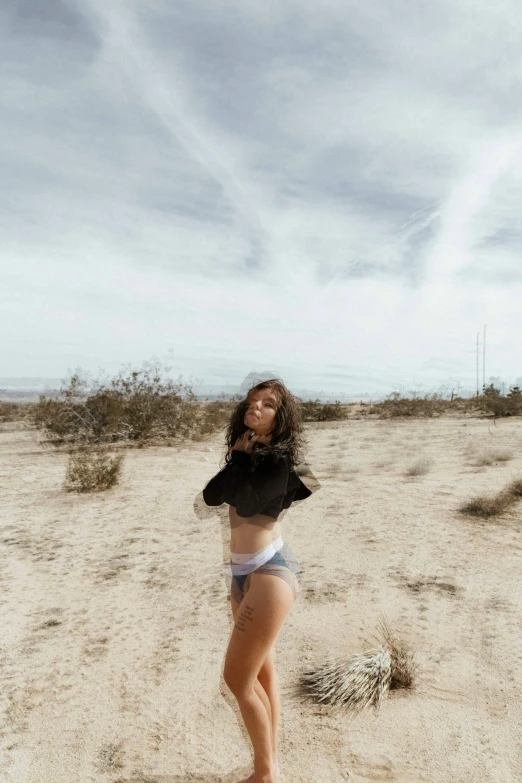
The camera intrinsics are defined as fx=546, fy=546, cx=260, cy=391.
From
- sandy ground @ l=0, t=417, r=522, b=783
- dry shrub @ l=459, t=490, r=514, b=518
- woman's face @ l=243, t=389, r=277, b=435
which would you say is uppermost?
woman's face @ l=243, t=389, r=277, b=435

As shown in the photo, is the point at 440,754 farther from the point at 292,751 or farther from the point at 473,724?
the point at 292,751

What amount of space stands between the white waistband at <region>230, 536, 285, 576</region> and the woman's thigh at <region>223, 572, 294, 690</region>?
0.05 metres

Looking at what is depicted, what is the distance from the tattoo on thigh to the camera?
6.98 feet

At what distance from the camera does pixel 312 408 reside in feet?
91.7

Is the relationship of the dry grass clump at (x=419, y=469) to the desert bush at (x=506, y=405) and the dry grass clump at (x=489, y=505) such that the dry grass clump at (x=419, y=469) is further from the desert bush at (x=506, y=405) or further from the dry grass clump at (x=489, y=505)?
the desert bush at (x=506, y=405)

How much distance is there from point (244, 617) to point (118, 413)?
14542 mm

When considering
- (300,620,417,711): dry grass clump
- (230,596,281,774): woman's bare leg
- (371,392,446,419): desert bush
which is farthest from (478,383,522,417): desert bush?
(230,596,281,774): woman's bare leg

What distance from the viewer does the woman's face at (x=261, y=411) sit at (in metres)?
2.37

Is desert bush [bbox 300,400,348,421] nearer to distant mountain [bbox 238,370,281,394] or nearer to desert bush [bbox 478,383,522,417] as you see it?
desert bush [bbox 478,383,522,417]

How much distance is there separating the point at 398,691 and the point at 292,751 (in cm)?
99

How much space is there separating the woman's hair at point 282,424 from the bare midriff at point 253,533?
29 centimetres

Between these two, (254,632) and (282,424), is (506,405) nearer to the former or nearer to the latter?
(282,424)

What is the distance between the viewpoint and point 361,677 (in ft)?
12.0

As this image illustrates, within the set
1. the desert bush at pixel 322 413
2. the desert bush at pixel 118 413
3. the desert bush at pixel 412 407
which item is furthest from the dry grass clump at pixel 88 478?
the desert bush at pixel 412 407
